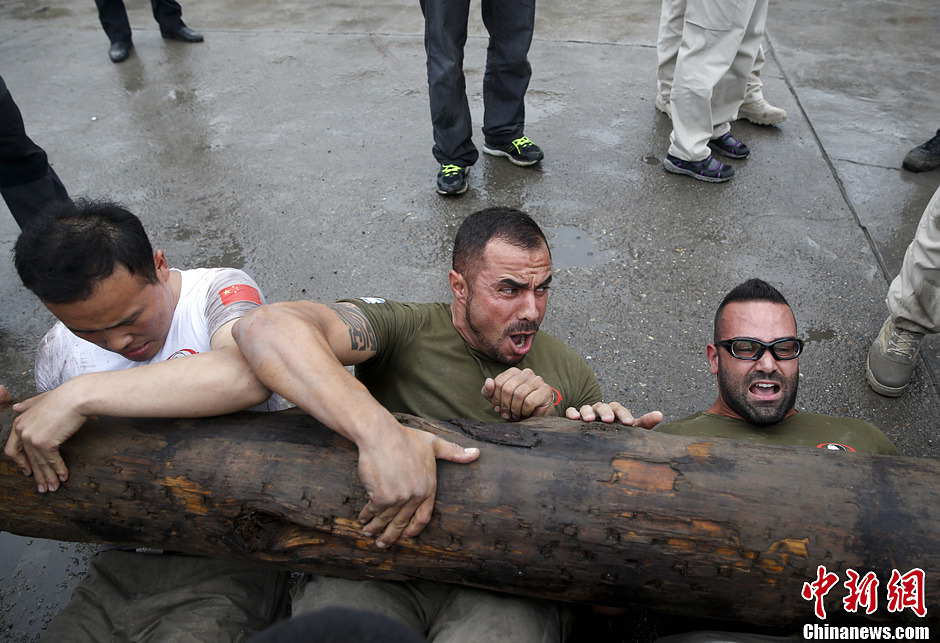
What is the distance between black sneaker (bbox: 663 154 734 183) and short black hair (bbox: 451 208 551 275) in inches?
96.0

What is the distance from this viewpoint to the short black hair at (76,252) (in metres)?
1.82

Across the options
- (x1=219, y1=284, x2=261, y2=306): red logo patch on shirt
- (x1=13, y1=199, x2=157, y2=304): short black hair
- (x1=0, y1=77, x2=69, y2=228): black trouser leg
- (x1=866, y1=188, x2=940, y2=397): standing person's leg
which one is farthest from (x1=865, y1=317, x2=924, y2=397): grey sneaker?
(x1=0, y1=77, x2=69, y2=228): black trouser leg

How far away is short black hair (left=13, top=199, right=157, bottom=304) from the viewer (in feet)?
5.96

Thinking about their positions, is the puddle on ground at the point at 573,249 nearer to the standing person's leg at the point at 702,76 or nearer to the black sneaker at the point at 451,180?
the black sneaker at the point at 451,180

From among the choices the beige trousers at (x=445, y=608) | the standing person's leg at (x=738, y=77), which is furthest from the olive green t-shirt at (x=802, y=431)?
the standing person's leg at (x=738, y=77)

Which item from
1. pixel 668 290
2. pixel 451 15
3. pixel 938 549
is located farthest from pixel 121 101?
pixel 938 549

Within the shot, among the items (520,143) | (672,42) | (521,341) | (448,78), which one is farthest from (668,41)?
(521,341)

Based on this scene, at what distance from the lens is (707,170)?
14.0 ft

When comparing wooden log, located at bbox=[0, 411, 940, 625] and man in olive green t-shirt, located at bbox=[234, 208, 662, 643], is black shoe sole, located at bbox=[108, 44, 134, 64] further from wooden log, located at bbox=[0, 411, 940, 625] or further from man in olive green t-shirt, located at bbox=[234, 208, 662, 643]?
wooden log, located at bbox=[0, 411, 940, 625]

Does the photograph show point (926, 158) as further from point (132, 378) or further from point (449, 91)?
point (132, 378)

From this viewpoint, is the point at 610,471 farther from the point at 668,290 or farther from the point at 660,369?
the point at 668,290

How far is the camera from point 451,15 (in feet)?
12.5

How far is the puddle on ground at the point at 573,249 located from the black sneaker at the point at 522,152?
2.38ft

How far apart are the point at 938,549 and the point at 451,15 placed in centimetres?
332
